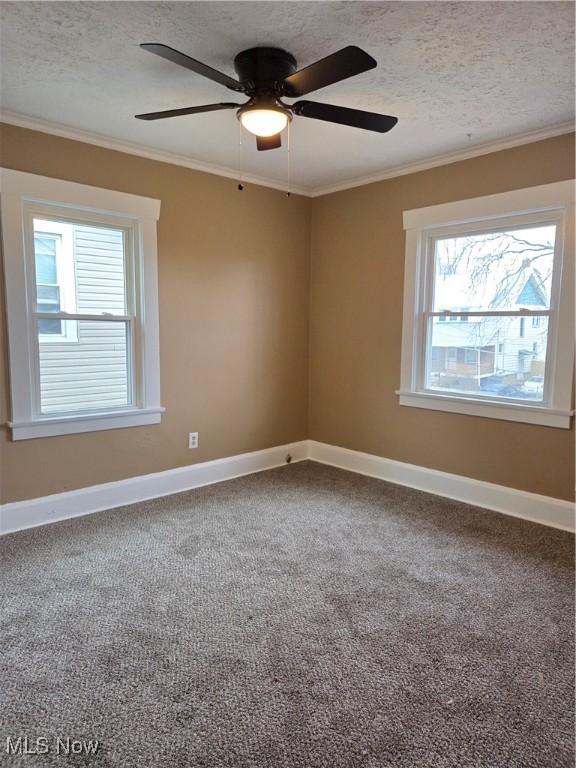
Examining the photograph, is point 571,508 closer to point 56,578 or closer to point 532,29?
point 532,29

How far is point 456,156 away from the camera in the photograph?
3471mm

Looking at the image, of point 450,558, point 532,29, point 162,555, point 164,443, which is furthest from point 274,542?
point 532,29

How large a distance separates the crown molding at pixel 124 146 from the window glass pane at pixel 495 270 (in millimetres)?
1672

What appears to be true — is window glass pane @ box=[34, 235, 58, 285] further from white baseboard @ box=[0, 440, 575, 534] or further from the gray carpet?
the gray carpet

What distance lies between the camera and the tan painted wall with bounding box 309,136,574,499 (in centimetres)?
320

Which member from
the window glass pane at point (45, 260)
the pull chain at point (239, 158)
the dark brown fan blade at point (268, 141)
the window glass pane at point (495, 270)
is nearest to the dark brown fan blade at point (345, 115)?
the dark brown fan blade at point (268, 141)

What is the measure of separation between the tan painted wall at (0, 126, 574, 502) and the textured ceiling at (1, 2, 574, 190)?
296 mm

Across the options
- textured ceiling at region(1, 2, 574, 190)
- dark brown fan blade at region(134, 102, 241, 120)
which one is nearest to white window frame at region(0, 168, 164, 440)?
textured ceiling at region(1, 2, 574, 190)

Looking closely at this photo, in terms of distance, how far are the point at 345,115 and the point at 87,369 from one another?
235 centimetres

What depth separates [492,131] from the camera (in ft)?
10.0

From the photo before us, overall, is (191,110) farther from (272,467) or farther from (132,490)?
(272,467)

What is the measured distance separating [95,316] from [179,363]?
28.8 inches
